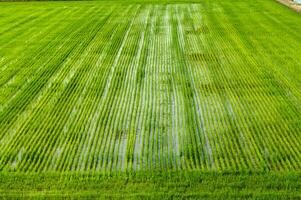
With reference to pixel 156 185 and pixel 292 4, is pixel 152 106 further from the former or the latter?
pixel 292 4

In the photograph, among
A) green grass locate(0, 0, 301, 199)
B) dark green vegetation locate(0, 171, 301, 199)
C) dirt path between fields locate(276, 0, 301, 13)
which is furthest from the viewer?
dirt path between fields locate(276, 0, 301, 13)

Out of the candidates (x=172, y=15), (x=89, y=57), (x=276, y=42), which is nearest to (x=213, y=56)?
(x=276, y=42)

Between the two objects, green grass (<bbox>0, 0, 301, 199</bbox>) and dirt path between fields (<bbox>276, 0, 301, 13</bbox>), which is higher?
dirt path between fields (<bbox>276, 0, 301, 13</bbox>)

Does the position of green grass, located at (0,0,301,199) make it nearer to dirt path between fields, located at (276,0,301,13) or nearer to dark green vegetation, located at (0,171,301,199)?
dark green vegetation, located at (0,171,301,199)

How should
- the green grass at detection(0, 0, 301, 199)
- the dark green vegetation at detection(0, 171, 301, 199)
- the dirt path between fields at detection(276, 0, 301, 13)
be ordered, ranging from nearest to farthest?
1. the dark green vegetation at detection(0, 171, 301, 199)
2. the green grass at detection(0, 0, 301, 199)
3. the dirt path between fields at detection(276, 0, 301, 13)

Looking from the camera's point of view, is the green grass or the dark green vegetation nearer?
the dark green vegetation

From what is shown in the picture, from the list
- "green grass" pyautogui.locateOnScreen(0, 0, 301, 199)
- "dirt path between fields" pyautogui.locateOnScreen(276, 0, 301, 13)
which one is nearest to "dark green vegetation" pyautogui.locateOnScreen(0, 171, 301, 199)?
"green grass" pyautogui.locateOnScreen(0, 0, 301, 199)

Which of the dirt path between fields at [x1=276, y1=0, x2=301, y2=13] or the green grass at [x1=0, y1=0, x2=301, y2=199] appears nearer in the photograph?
the green grass at [x1=0, y1=0, x2=301, y2=199]

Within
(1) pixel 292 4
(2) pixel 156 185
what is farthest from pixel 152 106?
(1) pixel 292 4

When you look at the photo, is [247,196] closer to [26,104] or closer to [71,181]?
[71,181]

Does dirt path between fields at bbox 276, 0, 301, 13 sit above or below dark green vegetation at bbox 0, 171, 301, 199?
above
